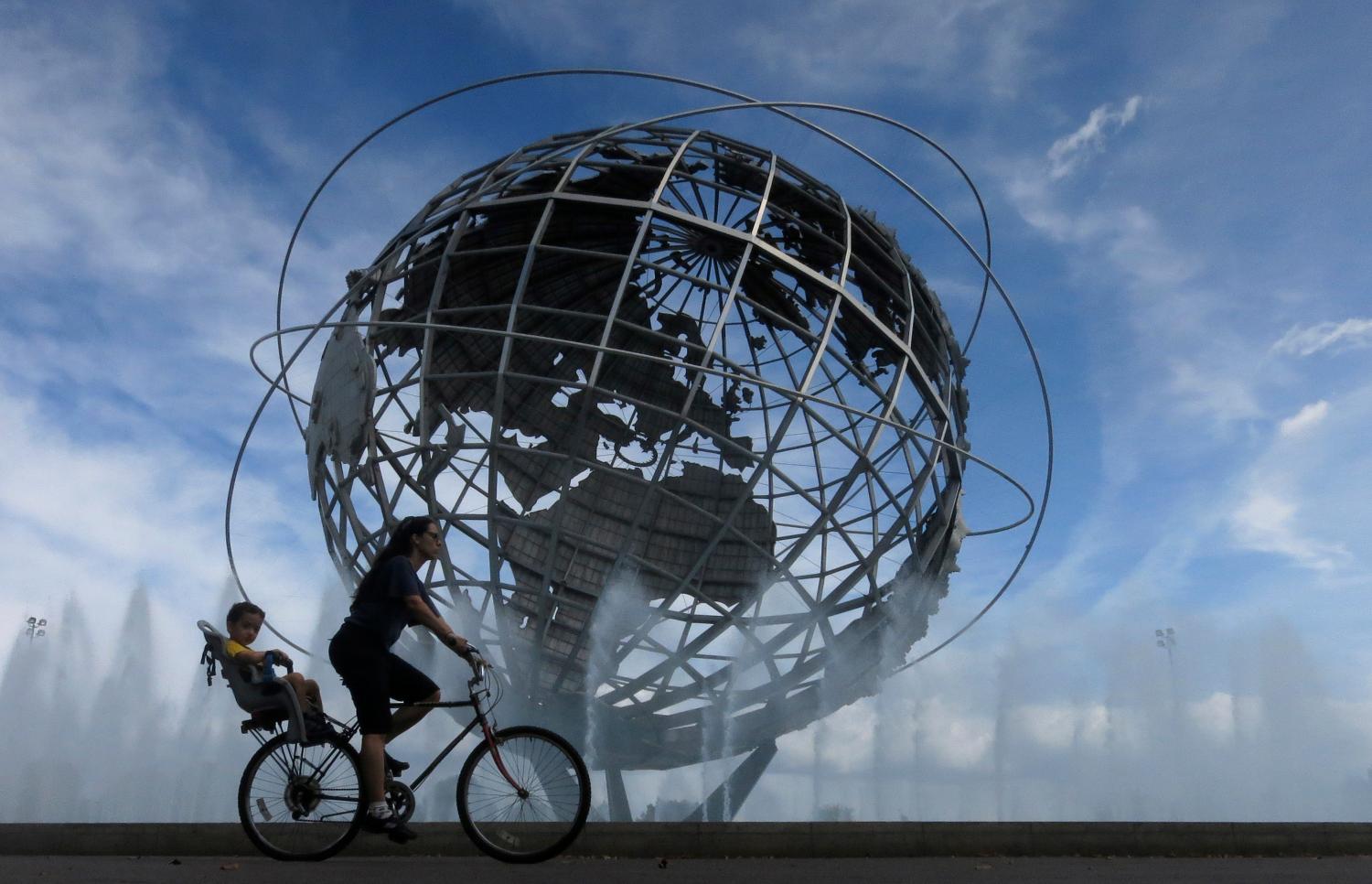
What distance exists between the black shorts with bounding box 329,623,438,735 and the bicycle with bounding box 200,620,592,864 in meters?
0.19

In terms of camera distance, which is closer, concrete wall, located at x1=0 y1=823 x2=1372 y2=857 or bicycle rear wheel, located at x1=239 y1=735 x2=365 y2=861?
bicycle rear wheel, located at x1=239 y1=735 x2=365 y2=861

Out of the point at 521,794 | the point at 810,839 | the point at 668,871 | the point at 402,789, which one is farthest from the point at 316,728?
the point at 810,839

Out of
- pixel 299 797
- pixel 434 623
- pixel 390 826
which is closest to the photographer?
pixel 390 826

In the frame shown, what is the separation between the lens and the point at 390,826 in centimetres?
426

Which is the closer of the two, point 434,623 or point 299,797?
point 434,623

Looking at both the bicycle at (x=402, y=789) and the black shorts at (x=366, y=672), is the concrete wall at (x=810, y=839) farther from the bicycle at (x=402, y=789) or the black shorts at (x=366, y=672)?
the black shorts at (x=366, y=672)

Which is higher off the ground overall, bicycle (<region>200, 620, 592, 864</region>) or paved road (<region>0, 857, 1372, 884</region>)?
bicycle (<region>200, 620, 592, 864</region>)

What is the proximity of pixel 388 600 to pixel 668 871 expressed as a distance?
5.47 ft

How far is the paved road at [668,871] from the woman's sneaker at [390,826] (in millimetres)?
Result: 149

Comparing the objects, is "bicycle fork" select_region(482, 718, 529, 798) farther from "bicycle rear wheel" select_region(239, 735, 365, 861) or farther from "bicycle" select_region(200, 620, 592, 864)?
"bicycle rear wheel" select_region(239, 735, 365, 861)

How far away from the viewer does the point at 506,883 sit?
3.81 metres

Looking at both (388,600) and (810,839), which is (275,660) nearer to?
(388,600)

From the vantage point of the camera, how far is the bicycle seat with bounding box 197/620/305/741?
457 cm

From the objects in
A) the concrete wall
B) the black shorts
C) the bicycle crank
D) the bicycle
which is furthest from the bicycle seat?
the concrete wall
